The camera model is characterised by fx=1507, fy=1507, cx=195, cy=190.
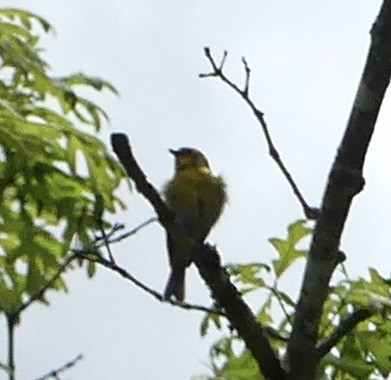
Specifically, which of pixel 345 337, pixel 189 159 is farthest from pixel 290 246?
pixel 189 159

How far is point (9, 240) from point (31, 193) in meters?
0.34

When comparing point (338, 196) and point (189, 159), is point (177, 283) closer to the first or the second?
point (189, 159)

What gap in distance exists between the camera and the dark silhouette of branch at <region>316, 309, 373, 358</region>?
3.48 m

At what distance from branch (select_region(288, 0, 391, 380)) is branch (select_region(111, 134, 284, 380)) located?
4.0 inches

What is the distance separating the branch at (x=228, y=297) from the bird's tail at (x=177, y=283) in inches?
99.4

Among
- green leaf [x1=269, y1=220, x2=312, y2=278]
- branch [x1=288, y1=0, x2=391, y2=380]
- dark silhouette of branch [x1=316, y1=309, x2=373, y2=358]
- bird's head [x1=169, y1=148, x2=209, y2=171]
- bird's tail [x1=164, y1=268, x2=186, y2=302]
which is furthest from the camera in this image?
bird's head [x1=169, y1=148, x2=209, y2=171]

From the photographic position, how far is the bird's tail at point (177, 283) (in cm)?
621

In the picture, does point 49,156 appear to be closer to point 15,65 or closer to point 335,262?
point 15,65

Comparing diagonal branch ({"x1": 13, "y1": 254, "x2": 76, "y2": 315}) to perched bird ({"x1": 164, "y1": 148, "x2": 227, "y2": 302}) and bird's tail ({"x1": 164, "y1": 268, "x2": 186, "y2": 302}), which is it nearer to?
bird's tail ({"x1": 164, "y1": 268, "x2": 186, "y2": 302})

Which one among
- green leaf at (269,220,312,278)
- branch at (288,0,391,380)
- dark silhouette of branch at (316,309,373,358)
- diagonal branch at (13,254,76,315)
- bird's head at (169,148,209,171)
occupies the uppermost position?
bird's head at (169,148,209,171)

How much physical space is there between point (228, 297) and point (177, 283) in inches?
104

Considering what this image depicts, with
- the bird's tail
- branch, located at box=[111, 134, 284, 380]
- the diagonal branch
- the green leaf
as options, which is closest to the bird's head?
the bird's tail

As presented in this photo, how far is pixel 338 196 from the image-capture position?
3256 millimetres

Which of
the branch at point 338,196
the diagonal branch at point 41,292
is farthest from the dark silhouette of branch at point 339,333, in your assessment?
the diagonal branch at point 41,292
